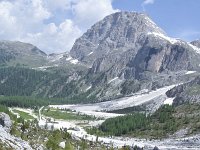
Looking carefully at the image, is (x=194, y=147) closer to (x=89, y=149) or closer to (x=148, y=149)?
(x=148, y=149)

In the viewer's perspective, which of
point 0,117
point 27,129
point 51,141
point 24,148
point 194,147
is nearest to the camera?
point 24,148

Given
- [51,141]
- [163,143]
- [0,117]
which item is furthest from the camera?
[163,143]

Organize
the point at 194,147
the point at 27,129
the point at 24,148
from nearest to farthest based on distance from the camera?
the point at 24,148
the point at 27,129
the point at 194,147

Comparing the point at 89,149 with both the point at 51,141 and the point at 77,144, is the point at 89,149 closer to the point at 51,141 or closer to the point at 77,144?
the point at 77,144

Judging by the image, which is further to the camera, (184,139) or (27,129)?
(184,139)

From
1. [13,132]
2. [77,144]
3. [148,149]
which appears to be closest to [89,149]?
[77,144]

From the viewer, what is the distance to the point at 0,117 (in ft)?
419

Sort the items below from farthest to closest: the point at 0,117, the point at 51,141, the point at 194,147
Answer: the point at 194,147, the point at 0,117, the point at 51,141

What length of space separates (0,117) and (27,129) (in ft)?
62.6

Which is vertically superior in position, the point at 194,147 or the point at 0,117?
the point at 0,117

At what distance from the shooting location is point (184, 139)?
651 feet

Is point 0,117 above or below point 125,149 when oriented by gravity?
above

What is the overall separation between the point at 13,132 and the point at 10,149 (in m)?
41.6

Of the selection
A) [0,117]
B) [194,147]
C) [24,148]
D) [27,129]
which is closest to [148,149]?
[194,147]
